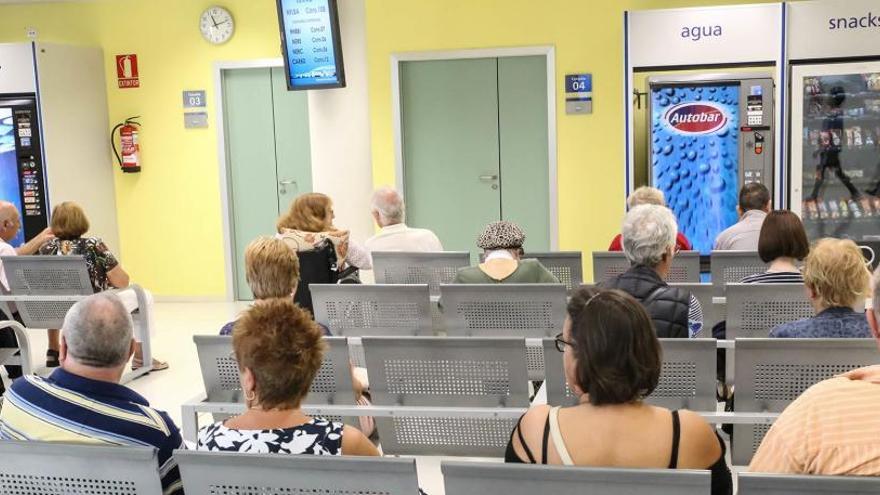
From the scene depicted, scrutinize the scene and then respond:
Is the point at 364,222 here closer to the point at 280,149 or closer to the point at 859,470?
the point at 280,149

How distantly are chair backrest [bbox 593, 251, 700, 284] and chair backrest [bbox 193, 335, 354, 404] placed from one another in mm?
1929

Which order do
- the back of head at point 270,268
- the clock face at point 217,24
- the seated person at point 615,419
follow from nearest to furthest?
the seated person at point 615,419 < the back of head at point 270,268 < the clock face at point 217,24

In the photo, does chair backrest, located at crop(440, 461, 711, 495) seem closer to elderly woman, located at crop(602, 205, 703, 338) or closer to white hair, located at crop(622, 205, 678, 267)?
elderly woman, located at crop(602, 205, 703, 338)

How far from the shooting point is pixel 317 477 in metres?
1.96

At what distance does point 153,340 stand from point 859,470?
21.8 ft

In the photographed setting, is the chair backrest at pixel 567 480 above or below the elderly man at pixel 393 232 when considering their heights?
below

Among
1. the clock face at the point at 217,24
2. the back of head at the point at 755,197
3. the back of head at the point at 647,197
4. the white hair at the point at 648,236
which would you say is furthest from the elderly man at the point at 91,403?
the clock face at the point at 217,24

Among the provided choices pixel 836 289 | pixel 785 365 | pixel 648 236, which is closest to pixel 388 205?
pixel 648 236

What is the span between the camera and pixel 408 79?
28.6 ft

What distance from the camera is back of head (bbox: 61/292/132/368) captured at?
254cm

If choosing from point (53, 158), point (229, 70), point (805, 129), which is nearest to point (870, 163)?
point (805, 129)

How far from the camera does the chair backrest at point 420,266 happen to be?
5.17 metres

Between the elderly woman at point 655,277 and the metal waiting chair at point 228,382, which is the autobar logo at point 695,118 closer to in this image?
the elderly woman at point 655,277

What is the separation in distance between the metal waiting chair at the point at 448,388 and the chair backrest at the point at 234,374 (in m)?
0.11
